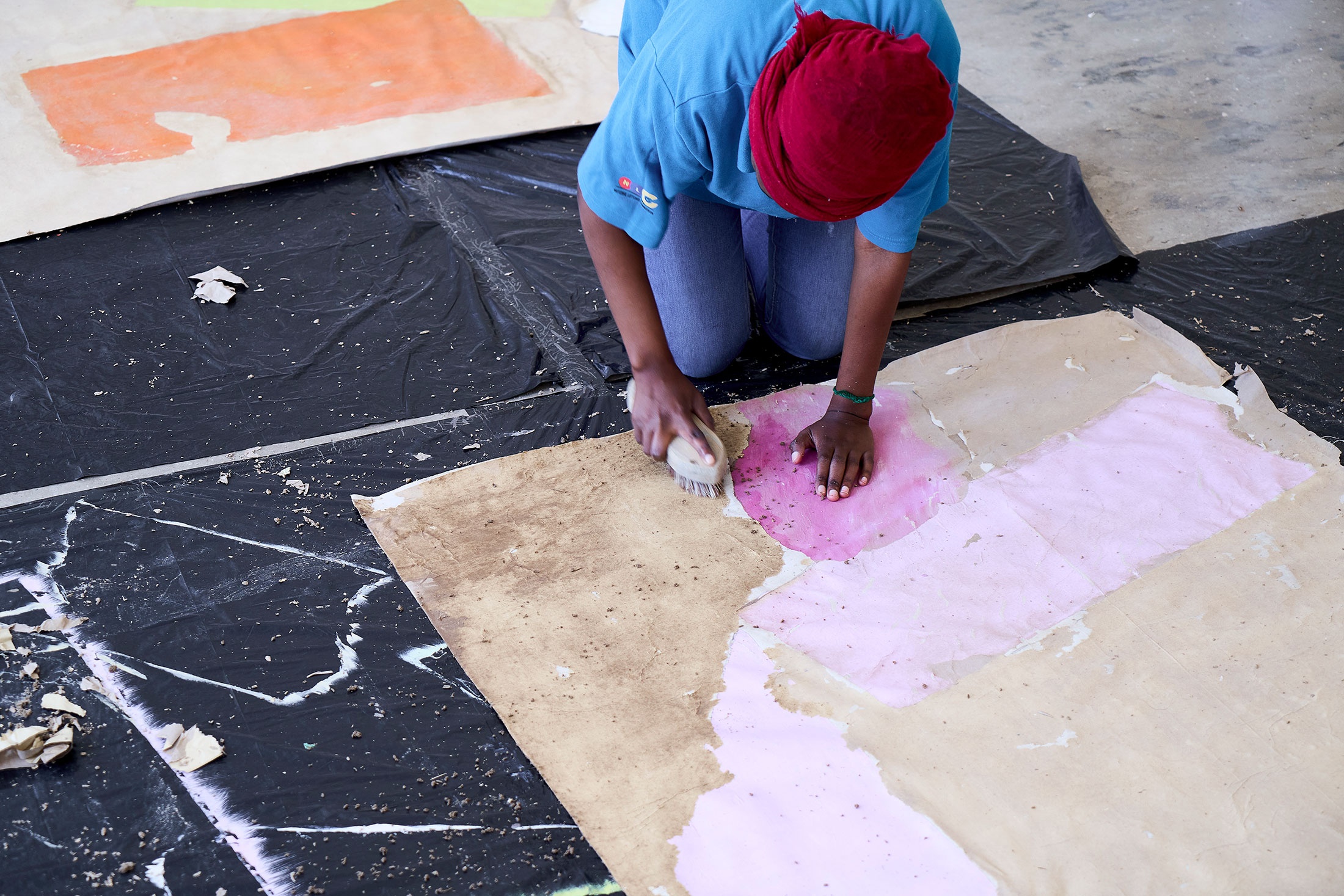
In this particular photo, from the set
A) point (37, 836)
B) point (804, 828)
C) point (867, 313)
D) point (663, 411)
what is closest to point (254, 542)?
point (37, 836)

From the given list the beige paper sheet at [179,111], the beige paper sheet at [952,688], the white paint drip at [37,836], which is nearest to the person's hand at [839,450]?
the beige paper sheet at [952,688]

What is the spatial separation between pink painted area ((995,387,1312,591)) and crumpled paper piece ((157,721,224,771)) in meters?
1.39

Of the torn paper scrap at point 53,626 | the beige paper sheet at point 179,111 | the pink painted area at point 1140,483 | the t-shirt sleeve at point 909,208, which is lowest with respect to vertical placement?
the torn paper scrap at point 53,626

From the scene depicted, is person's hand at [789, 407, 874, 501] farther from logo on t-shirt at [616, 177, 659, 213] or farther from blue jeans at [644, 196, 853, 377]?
logo on t-shirt at [616, 177, 659, 213]

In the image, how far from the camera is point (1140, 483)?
1.87 m

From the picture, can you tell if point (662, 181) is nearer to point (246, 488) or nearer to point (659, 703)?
point (659, 703)

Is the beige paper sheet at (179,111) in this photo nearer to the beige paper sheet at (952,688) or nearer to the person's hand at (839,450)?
the beige paper sheet at (952,688)

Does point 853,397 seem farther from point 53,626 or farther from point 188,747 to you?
point 53,626

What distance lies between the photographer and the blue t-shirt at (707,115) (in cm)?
140

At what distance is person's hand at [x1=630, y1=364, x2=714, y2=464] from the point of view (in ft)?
5.95

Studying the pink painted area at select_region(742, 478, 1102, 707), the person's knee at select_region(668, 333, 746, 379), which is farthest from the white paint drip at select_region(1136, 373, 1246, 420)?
the person's knee at select_region(668, 333, 746, 379)

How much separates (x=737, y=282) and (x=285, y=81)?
1.89 metres

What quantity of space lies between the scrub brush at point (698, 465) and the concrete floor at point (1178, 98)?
1470 millimetres

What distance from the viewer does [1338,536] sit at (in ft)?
5.77
